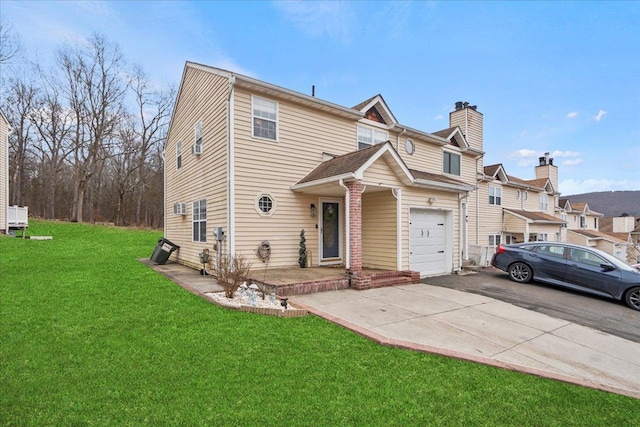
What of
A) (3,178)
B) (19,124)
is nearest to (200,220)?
(3,178)

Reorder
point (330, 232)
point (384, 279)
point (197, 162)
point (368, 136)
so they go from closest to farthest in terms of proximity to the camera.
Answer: point (384, 279) < point (330, 232) < point (197, 162) < point (368, 136)

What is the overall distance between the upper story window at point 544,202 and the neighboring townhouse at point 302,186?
59.9 ft

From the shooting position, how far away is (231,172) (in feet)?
27.4

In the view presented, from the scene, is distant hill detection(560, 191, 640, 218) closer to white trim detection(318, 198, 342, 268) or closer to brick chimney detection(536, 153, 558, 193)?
brick chimney detection(536, 153, 558, 193)

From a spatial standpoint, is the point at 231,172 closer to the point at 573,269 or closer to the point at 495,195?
the point at 573,269

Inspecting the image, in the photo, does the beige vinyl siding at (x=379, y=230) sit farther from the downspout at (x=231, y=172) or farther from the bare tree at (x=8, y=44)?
the bare tree at (x=8, y=44)

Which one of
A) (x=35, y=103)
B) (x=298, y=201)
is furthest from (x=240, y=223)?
(x=35, y=103)

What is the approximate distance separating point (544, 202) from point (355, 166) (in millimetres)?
23777

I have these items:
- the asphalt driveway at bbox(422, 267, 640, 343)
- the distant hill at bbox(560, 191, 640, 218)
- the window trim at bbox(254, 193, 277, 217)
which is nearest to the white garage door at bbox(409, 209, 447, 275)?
the asphalt driveway at bbox(422, 267, 640, 343)

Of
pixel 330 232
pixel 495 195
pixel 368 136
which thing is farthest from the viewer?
pixel 495 195

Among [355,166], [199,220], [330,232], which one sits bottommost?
[330,232]

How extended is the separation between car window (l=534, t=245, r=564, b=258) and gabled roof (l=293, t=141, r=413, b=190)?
15.7 feet

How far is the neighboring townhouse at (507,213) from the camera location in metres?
18.6

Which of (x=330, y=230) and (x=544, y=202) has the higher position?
(x=544, y=202)
